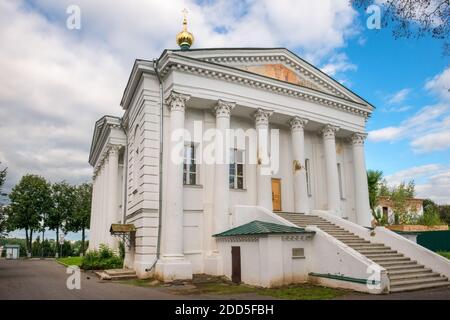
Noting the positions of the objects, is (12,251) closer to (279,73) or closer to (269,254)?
(279,73)

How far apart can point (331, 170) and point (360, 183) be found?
9.02ft

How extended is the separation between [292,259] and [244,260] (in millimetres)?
1965

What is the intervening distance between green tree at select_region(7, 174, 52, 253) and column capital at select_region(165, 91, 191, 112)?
47049mm

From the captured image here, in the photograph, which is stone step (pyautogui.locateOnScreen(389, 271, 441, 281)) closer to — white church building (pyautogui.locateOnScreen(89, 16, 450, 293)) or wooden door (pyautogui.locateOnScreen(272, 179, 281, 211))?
white church building (pyautogui.locateOnScreen(89, 16, 450, 293))

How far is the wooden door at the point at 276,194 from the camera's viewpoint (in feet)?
68.5

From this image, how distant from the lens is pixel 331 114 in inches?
892

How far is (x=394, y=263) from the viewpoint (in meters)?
14.7

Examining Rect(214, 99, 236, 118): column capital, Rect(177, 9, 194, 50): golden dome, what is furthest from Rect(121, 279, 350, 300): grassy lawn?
Rect(177, 9, 194, 50): golden dome

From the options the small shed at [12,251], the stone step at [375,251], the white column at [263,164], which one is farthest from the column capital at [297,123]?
the small shed at [12,251]

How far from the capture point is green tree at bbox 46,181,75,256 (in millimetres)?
57237

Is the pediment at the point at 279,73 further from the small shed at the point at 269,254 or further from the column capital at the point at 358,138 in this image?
the small shed at the point at 269,254

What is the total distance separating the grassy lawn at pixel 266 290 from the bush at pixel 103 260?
617 cm
